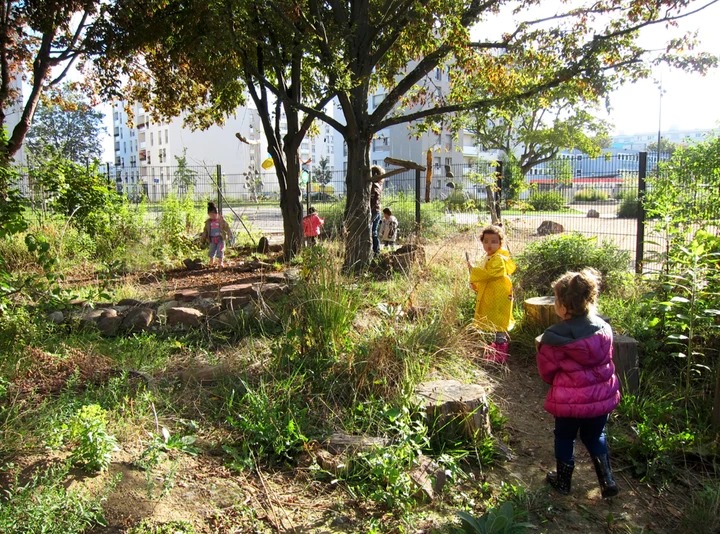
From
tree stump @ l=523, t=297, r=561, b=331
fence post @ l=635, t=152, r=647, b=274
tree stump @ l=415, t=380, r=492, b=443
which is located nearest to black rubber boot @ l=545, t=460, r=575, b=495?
tree stump @ l=415, t=380, r=492, b=443

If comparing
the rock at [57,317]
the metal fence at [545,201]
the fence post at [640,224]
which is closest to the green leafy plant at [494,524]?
A: the rock at [57,317]

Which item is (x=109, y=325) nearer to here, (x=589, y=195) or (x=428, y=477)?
(x=428, y=477)

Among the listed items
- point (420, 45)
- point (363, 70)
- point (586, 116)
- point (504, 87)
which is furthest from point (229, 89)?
point (586, 116)

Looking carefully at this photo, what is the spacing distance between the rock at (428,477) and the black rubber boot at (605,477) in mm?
922

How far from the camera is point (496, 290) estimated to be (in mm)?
5039

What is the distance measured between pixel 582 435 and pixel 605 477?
0.85 ft

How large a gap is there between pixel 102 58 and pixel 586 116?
38.0 metres

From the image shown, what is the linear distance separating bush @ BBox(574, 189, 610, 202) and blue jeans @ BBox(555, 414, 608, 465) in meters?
7.62

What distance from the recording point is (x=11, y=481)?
261cm

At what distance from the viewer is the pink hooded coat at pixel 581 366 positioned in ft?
10.5

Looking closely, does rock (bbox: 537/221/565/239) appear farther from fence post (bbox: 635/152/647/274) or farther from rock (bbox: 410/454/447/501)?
rock (bbox: 410/454/447/501)

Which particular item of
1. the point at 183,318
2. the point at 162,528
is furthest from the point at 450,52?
the point at 162,528

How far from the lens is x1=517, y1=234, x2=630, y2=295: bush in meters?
6.88

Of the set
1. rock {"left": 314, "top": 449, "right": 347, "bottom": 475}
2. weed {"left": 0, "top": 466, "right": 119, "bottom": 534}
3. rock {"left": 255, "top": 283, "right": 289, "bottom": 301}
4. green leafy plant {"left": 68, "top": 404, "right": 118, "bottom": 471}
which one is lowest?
rock {"left": 314, "top": 449, "right": 347, "bottom": 475}
